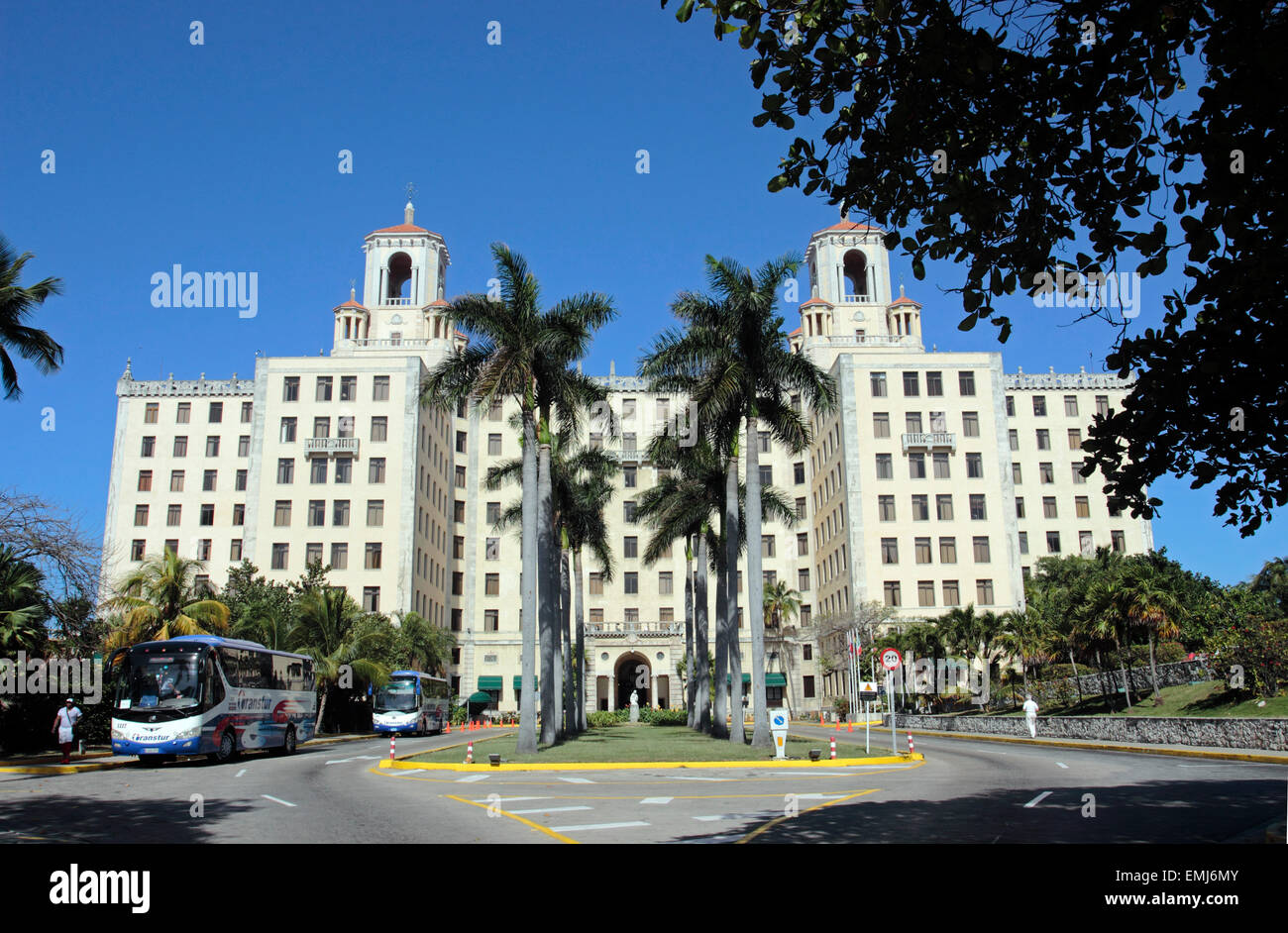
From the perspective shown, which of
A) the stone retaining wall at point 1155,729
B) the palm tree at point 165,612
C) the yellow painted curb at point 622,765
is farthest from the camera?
the palm tree at point 165,612

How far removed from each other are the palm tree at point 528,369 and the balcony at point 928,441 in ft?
135

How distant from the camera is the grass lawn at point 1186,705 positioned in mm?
27438

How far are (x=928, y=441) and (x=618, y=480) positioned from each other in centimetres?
2635

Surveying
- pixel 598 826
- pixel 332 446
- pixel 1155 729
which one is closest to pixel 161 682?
pixel 598 826

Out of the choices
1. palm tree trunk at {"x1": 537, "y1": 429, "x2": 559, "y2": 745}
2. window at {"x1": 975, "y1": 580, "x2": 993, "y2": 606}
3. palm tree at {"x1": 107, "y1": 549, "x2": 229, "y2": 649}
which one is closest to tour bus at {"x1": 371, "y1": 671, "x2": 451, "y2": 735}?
palm tree at {"x1": 107, "y1": 549, "x2": 229, "y2": 649}

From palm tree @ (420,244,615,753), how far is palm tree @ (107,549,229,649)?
13.4 meters

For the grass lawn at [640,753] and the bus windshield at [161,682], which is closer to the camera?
the grass lawn at [640,753]

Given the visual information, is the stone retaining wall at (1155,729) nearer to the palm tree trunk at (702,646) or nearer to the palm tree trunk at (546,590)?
the palm tree trunk at (702,646)

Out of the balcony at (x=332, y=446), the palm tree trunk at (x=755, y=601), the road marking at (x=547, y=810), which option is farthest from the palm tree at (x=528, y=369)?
the balcony at (x=332, y=446)

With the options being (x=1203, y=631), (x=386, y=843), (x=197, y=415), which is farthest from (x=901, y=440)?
(x=386, y=843)

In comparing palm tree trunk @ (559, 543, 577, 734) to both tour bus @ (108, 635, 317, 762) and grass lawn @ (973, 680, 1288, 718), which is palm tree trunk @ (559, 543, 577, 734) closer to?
tour bus @ (108, 635, 317, 762)

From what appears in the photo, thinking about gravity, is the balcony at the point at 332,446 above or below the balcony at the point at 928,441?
above
